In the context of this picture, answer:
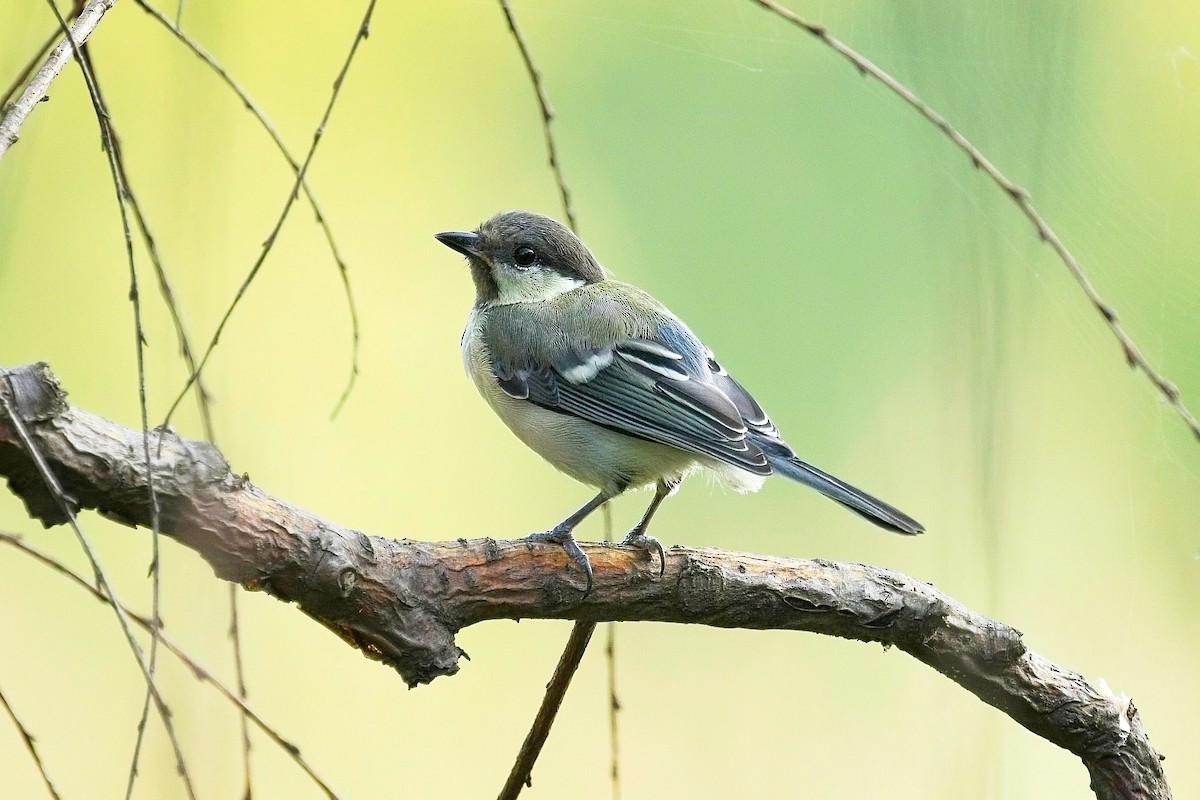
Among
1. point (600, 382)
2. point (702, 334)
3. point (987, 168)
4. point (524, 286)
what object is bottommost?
point (987, 168)

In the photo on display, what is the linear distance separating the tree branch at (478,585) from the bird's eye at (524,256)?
1116 mm

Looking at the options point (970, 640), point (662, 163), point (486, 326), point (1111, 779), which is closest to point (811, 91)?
point (662, 163)

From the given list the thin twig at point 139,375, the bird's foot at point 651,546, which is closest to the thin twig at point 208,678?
the thin twig at point 139,375

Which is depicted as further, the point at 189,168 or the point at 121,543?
the point at 121,543

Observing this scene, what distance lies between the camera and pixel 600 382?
2502 millimetres

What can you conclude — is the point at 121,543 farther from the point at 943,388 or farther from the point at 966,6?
the point at 966,6

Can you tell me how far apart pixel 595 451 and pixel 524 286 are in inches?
24.7

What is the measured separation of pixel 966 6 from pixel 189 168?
1.75m

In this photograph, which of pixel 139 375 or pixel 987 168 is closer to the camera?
pixel 139 375

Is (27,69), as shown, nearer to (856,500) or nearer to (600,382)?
(600,382)

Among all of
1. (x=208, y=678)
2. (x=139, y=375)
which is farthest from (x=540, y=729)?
(x=139, y=375)

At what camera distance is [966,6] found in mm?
2340

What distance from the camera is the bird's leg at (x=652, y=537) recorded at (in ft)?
6.31

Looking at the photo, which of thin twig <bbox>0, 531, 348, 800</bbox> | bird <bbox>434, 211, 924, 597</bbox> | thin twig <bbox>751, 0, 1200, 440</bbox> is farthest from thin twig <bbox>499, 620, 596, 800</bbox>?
thin twig <bbox>751, 0, 1200, 440</bbox>
